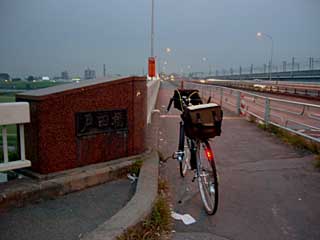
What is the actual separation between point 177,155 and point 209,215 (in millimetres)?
1287

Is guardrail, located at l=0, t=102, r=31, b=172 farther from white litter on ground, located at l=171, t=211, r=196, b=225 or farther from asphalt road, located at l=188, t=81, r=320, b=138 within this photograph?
asphalt road, located at l=188, t=81, r=320, b=138

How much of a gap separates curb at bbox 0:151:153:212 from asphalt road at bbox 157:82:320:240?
3.05 ft

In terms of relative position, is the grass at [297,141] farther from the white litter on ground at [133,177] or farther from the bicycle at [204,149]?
the white litter on ground at [133,177]

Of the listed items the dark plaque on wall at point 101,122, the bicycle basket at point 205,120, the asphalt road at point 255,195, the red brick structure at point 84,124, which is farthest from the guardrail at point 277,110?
the dark plaque on wall at point 101,122

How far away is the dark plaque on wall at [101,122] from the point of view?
14.5 feet

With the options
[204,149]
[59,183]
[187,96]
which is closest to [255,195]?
[204,149]

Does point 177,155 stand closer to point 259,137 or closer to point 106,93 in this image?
point 106,93

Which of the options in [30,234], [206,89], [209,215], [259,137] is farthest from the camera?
[206,89]

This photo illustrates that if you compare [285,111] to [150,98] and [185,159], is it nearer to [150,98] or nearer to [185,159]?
[150,98]

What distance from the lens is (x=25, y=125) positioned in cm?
423

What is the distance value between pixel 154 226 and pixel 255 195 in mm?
1778

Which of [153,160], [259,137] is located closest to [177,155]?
[153,160]

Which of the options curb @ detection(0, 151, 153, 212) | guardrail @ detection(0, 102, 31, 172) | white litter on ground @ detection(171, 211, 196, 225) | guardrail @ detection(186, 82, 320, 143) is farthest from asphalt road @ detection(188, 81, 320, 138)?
guardrail @ detection(0, 102, 31, 172)

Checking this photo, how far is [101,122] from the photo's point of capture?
4648 millimetres
